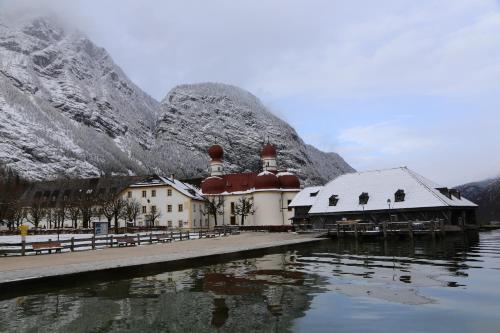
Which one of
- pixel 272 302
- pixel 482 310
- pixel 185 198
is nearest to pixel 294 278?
pixel 272 302

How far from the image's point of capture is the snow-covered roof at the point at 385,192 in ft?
179

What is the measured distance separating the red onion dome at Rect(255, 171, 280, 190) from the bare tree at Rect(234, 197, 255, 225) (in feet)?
11.2

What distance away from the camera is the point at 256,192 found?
88.0 metres

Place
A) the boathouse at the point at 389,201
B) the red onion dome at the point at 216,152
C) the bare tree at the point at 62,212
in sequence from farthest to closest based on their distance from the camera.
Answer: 1. the red onion dome at the point at 216,152
2. the bare tree at the point at 62,212
3. the boathouse at the point at 389,201

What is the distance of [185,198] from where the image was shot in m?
85.0

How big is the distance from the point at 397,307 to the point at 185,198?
7292 centimetres

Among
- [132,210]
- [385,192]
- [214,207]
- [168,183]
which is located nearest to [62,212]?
[132,210]

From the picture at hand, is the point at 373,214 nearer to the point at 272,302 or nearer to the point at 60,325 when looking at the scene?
the point at 272,302

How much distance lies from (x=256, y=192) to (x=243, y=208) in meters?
4.97

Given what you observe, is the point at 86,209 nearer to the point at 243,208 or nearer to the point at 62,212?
the point at 62,212

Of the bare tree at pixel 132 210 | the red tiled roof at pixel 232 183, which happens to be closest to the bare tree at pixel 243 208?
the red tiled roof at pixel 232 183

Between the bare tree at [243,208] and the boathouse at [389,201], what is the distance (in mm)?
23500

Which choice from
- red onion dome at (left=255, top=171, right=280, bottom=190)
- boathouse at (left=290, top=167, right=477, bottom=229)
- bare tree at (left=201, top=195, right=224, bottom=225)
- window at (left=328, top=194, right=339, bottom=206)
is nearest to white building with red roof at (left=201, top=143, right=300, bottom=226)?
red onion dome at (left=255, top=171, right=280, bottom=190)

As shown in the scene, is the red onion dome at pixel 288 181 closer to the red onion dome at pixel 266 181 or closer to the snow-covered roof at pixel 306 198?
the red onion dome at pixel 266 181
